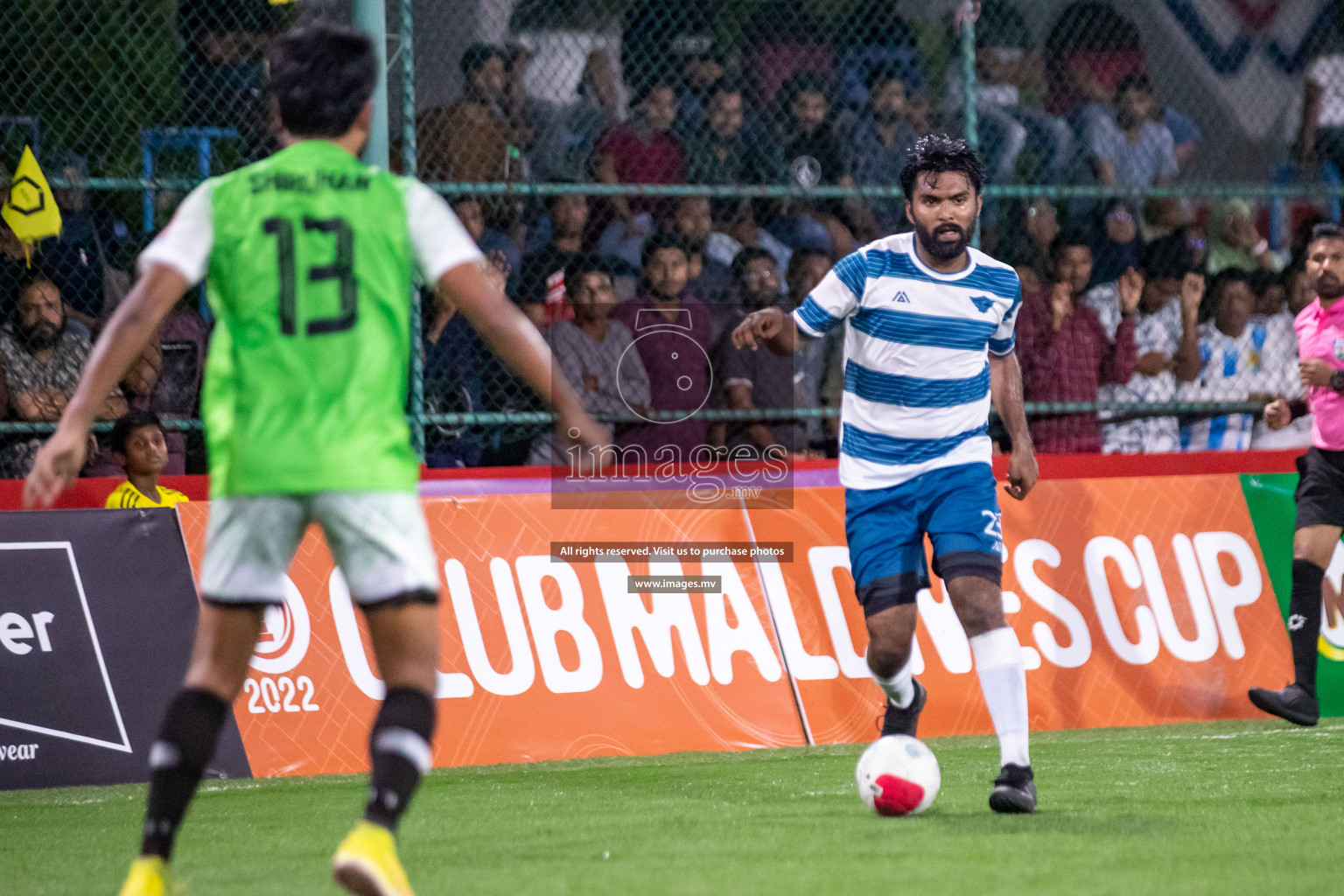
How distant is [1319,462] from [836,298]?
10.8 ft

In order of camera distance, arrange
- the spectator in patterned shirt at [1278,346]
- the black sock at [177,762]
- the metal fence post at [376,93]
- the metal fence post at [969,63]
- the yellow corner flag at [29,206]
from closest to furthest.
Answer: the black sock at [177,762] → the metal fence post at [376,93] → the yellow corner flag at [29,206] → the metal fence post at [969,63] → the spectator in patterned shirt at [1278,346]

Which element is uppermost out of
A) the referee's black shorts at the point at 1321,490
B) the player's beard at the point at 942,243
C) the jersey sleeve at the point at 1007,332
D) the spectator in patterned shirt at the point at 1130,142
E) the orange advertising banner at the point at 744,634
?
the player's beard at the point at 942,243

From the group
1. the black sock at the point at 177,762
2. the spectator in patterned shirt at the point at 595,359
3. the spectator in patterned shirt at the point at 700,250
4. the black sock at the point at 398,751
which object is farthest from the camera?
the spectator in patterned shirt at the point at 700,250

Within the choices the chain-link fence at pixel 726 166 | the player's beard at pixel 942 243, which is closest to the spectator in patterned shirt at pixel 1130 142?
the chain-link fence at pixel 726 166

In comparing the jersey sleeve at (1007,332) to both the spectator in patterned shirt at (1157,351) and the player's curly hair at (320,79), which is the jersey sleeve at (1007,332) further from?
the spectator in patterned shirt at (1157,351)

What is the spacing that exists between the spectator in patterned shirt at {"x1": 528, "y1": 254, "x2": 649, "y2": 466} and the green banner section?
320 cm

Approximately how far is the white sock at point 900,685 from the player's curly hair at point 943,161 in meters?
1.58

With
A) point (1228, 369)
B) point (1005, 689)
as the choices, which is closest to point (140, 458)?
point (1005, 689)

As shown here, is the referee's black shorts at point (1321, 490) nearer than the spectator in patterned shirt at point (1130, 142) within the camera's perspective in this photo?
Yes

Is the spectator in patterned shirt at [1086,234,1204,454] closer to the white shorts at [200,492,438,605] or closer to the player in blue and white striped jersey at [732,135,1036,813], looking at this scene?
the player in blue and white striped jersey at [732,135,1036,813]

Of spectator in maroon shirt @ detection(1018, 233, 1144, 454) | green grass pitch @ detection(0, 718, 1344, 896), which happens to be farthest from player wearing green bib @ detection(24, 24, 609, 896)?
spectator in maroon shirt @ detection(1018, 233, 1144, 454)

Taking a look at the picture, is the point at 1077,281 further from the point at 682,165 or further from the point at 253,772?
the point at 253,772

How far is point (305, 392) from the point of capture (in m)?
3.69

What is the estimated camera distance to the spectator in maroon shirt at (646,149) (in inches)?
385
